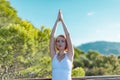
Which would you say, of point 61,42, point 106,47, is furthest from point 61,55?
point 106,47

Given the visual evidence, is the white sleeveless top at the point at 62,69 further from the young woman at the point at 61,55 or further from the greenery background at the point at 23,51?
the greenery background at the point at 23,51

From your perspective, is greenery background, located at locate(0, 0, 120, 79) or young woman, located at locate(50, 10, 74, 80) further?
greenery background, located at locate(0, 0, 120, 79)

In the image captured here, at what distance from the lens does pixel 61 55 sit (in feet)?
12.0

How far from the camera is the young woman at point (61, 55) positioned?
3578 millimetres

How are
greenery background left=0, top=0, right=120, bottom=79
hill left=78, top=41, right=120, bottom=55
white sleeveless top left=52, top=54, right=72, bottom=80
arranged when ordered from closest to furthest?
white sleeveless top left=52, top=54, right=72, bottom=80, greenery background left=0, top=0, right=120, bottom=79, hill left=78, top=41, right=120, bottom=55

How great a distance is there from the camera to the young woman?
3.58m

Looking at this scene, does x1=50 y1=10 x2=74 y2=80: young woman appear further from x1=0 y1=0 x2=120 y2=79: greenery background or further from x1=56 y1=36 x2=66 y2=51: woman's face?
x1=0 y1=0 x2=120 y2=79: greenery background

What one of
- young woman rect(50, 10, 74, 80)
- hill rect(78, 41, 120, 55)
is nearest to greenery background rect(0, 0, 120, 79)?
young woman rect(50, 10, 74, 80)

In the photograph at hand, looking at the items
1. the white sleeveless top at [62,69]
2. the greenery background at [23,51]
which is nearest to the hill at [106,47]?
the greenery background at [23,51]

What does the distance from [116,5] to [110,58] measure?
41.4 ft

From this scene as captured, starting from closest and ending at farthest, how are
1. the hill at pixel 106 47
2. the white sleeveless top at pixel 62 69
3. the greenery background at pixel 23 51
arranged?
the white sleeveless top at pixel 62 69
the greenery background at pixel 23 51
the hill at pixel 106 47

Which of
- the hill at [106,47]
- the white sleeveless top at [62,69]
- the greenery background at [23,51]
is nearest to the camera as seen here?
the white sleeveless top at [62,69]

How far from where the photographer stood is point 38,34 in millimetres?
10219

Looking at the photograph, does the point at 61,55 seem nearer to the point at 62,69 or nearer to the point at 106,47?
the point at 62,69
